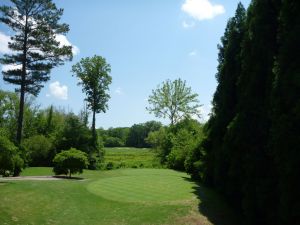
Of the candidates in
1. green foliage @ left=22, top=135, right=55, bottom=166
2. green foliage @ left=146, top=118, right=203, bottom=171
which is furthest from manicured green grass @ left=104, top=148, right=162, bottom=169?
green foliage @ left=22, top=135, right=55, bottom=166

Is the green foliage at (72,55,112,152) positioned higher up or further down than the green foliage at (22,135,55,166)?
higher up

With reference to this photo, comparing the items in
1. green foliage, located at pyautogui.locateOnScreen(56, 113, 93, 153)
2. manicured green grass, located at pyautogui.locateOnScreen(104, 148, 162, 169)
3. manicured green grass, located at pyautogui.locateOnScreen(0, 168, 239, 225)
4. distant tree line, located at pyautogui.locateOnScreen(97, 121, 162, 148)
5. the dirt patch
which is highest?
distant tree line, located at pyautogui.locateOnScreen(97, 121, 162, 148)

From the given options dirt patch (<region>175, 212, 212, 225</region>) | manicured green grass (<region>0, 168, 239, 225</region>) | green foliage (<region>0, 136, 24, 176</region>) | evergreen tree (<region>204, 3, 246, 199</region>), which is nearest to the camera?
dirt patch (<region>175, 212, 212, 225</region>)

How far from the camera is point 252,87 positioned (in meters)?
15.8

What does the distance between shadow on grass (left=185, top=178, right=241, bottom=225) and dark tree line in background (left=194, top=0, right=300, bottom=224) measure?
2.07 ft

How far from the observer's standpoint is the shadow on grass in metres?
15.9

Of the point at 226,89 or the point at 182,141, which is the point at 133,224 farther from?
the point at 182,141

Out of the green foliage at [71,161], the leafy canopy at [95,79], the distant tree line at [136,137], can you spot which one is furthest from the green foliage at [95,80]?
the distant tree line at [136,137]

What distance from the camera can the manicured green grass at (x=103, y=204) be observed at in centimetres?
1514

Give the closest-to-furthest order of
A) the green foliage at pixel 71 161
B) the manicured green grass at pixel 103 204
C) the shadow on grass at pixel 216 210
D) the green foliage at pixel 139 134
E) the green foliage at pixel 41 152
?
the manicured green grass at pixel 103 204 < the shadow on grass at pixel 216 210 < the green foliage at pixel 71 161 < the green foliage at pixel 41 152 < the green foliage at pixel 139 134

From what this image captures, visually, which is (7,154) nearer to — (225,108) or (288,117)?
(225,108)

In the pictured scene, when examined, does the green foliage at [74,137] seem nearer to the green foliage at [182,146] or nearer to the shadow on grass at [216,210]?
the green foliage at [182,146]

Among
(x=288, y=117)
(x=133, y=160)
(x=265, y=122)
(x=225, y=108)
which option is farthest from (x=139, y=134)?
(x=288, y=117)

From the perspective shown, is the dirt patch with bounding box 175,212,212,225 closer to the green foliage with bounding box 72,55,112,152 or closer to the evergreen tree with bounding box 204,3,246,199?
the evergreen tree with bounding box 204,3,246,199
